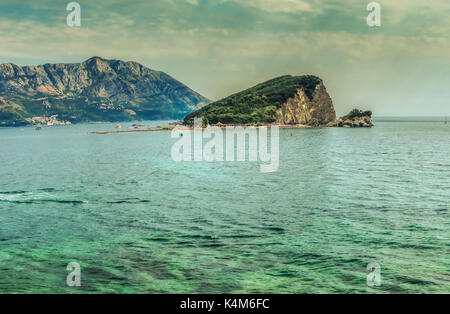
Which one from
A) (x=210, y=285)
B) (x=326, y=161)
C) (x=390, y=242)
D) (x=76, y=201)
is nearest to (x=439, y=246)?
(x=390, y=242)

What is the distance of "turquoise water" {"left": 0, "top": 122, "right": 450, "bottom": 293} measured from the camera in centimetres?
2316

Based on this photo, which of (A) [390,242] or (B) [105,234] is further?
(B) [105,234]

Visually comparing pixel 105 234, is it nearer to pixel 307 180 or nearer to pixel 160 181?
pixel 160 181

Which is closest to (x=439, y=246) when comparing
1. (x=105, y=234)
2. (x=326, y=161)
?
(x=105, y=234)

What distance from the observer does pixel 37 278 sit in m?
23.8

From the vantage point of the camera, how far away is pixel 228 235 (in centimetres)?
3228

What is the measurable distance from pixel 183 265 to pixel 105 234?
10942 mm

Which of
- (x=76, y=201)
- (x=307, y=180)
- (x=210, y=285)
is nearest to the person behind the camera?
(x=210, y=285)

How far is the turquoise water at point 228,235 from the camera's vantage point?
23.2m

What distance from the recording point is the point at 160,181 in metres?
64.2

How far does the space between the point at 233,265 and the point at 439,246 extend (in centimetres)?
1641
